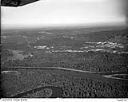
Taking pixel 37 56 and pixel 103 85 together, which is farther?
pixel 37 56

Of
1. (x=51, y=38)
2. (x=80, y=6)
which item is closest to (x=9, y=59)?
(x=51, y=38)

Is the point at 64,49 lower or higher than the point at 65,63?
higher

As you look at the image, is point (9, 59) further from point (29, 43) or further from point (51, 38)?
point (51, 38)

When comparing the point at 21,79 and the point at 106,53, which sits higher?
the point at 106,53

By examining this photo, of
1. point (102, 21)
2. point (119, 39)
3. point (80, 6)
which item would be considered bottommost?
point (119, 39)
